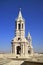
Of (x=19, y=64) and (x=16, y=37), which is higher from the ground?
(x=16, y=37)

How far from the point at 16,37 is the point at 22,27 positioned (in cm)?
306

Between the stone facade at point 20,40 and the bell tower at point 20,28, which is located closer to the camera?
the stone facade at point 20,40

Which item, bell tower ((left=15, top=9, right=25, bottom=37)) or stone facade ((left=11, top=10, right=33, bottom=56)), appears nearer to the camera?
stone facade ((left=11, top=10, right=33, bottom=56))

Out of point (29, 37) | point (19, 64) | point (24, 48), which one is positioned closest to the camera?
point (19, 64)

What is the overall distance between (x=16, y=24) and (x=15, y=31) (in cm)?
187

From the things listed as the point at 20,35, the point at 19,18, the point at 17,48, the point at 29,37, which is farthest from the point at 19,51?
the point at 29,37

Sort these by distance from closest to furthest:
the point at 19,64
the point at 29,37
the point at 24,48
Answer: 1. the point at 19,64
2. the point at 24,48
3. the point at 29,37

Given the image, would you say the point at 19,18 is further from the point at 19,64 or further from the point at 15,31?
the point at 19,64

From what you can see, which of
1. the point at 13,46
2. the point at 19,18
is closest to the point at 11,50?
the point at 13,46

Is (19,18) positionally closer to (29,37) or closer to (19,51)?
(19,51)

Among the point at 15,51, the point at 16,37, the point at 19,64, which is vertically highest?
the point at 16,37

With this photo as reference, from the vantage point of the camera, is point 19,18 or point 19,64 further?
point 19,18

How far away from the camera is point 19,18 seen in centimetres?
5503

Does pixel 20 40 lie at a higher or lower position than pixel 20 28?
lower
